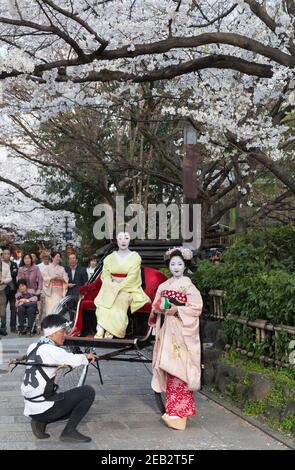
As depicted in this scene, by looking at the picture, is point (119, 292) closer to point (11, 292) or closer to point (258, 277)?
point (258, 277)

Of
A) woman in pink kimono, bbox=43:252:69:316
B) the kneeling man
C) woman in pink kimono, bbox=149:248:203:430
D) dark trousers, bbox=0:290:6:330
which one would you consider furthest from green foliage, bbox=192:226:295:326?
dark trousers, bbox=0:290:6:330

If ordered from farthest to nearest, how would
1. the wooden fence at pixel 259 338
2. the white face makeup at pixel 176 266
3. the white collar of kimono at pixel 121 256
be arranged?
1. the white collar of kimono at pixel 121 256
2. the white face makeup at pixel 176 266
3. the wooden fence at pixel 259 338

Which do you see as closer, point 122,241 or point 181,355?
point 181,355

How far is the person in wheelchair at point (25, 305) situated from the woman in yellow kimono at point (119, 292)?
22.4 feet

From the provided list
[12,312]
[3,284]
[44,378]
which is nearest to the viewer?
[44,378]

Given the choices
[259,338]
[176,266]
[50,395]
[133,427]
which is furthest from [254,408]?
[50,395]

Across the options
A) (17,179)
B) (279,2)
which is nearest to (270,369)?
(279,2)

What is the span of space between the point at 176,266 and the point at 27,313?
814cm

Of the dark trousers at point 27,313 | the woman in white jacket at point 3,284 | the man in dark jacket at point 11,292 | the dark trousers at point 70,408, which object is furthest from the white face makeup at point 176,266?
the man in dark jacket at point 11,292

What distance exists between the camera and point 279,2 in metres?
13.0

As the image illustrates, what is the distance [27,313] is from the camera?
48.8ft

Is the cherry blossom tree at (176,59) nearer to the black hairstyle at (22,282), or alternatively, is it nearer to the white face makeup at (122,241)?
the white face makeup at (122,241)

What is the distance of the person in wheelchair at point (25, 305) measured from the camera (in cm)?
1480
